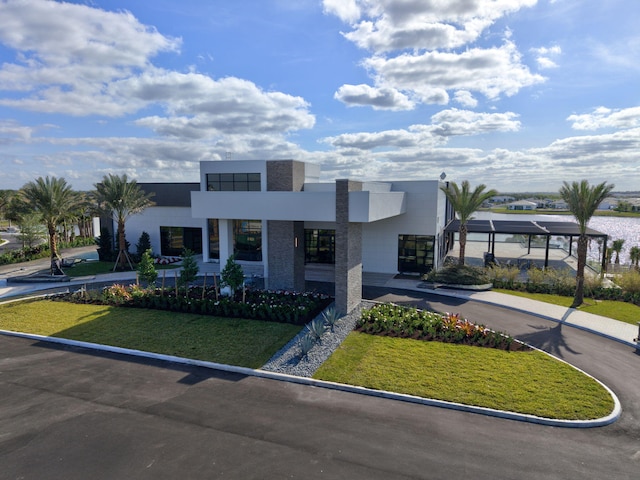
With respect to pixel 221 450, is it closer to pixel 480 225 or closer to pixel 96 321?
pixel 96 321

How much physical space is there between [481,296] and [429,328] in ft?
23.2

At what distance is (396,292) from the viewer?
2081 centimetres

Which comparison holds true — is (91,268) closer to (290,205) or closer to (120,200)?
(120,200)

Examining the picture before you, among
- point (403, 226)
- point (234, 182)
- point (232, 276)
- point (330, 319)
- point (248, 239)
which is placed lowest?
point (330, 319)

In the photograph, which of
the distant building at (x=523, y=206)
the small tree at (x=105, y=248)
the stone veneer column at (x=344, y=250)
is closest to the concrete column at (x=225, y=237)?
the stone veneer column at (x=344, y=250)

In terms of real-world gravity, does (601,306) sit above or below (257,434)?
above

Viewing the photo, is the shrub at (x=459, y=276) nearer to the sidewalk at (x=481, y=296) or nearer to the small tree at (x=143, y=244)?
the sidewalk at (x=481, y=296)

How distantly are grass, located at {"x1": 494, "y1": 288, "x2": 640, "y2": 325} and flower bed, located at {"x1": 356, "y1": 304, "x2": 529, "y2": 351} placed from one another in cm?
641

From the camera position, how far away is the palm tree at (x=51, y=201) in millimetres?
24906

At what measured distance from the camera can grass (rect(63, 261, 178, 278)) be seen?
2638cm

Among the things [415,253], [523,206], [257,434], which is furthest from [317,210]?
[523,206]

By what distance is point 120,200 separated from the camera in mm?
27328

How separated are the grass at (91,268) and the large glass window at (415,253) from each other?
1560 centimetres

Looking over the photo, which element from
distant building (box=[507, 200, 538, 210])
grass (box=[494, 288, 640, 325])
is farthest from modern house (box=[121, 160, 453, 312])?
distant building (box=[507, 200, 538, 210])
